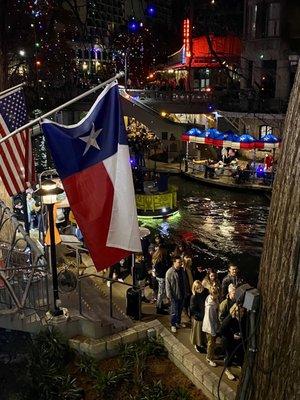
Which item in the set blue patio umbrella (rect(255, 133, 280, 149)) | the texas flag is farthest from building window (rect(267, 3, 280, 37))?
the texas flag

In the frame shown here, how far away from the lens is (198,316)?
9586mm

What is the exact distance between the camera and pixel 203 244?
20703mm

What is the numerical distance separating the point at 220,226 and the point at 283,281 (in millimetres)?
19040

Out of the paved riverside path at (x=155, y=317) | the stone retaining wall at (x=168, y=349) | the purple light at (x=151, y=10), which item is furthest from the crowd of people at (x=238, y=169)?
the purple light at (x=151, y=10)

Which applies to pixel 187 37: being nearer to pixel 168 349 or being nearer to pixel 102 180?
pixel 168 349

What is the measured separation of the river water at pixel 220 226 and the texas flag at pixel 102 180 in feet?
34.5

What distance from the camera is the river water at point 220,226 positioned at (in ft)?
62.8

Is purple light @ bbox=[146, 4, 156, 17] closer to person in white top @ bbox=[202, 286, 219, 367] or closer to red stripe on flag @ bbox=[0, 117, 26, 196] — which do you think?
red stripe on flag @ bbox=[0, 117, 26, 196]

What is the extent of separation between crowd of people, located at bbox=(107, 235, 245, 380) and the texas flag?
2.33 m

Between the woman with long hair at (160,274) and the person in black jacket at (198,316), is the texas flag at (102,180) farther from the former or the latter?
the woman with long hair at (160,274)

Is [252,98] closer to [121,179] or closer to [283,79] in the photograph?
[283,79]

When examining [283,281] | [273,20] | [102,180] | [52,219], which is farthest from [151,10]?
[283,281]

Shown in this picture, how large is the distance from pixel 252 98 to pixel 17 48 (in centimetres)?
1870

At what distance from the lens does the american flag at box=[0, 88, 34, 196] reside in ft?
32.8
